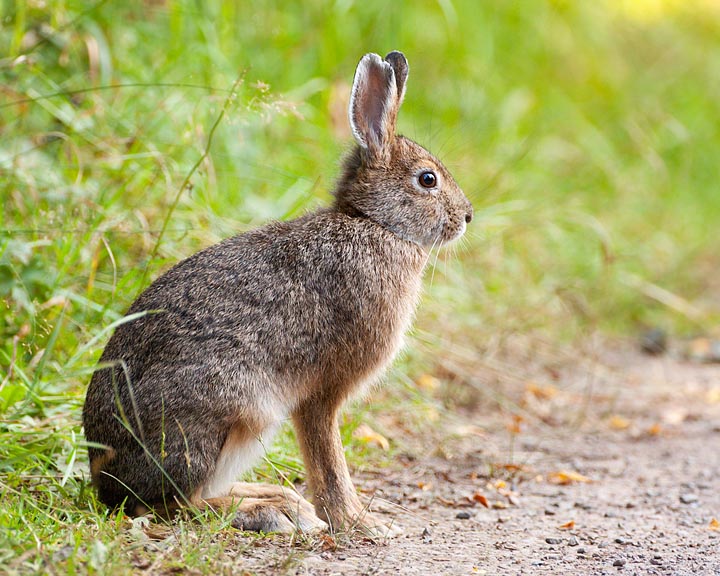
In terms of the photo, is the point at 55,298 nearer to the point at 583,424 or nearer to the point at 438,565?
the point at 438,565

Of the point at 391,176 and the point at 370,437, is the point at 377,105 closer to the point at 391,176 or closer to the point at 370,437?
the point at 391,176

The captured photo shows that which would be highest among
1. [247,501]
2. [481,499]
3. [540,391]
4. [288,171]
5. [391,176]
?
[391,176]

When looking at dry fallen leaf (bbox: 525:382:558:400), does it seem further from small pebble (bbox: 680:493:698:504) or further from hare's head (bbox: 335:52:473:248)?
hare's head (bbox: 335:52:473:248)

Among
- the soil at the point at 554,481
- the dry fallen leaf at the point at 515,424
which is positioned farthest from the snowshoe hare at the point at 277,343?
the dry fallen leaf at the point at 515,424

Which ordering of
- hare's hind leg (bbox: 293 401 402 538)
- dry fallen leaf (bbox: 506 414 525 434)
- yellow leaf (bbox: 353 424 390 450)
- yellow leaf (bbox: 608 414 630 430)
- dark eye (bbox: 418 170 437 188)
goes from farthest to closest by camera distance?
yellow leaf (bbox: 608 414 630 430) → dry fallen leaf (bbox: 506 414 525 434) → yellow leaf (bbox: 353 424 390 450) → dark eye (bbox: 418 170 437 188) → hare's hind leg (bbox: 293 401 402 538)

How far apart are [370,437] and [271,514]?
1.14 meters

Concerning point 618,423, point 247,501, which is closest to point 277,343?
point 247,501

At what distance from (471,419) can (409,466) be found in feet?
2.94

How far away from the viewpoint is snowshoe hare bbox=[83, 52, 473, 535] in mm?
3422

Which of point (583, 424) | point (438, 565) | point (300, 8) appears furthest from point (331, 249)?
point (300, 8)

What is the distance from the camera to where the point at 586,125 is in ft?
28.9

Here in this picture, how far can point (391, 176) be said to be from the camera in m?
4.04

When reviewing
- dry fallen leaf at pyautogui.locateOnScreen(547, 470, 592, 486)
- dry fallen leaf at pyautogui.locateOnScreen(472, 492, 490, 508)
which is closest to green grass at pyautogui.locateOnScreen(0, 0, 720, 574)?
dry fallen leaf at pyautogui.locateOnScreen(472, 492, 490, 508)

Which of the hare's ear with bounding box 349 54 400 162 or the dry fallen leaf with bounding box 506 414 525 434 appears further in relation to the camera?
the dry fallen leaf with bounding box 506 414 525 434
